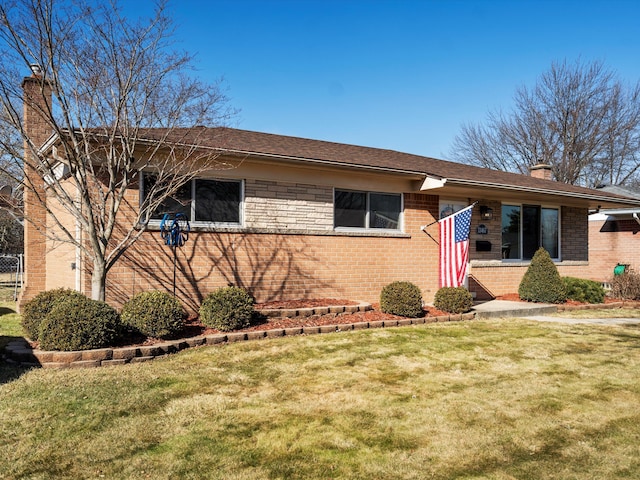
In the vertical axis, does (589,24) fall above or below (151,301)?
above

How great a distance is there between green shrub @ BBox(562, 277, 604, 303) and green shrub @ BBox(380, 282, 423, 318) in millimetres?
5271

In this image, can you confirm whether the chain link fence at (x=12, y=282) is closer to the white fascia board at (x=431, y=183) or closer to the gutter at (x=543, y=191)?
A: the white fascia board at (x=431, y=183)

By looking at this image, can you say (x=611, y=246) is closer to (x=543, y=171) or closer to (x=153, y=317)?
(x=543, y=171)

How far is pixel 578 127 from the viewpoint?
3262 centimetres

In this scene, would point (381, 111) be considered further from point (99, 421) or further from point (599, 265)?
point (99, 421)

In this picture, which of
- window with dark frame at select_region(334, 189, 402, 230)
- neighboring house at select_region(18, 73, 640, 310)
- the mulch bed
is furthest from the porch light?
the mulch bed

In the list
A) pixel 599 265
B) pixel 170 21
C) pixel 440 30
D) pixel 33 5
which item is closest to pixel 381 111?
pixel 440 30

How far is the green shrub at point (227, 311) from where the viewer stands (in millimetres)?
7609

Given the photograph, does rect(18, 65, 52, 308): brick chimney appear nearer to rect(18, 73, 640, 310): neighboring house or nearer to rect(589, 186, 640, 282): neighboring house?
rect(18, 73, 640, 310): neighboring house

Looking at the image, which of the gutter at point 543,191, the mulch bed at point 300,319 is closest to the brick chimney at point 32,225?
the mulch bed at point 300,319

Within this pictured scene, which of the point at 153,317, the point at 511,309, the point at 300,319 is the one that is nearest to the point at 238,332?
the point at 153,317

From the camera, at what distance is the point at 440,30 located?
15.8 metres

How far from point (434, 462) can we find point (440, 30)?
603 inches

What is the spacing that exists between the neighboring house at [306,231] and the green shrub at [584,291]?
1462mm
